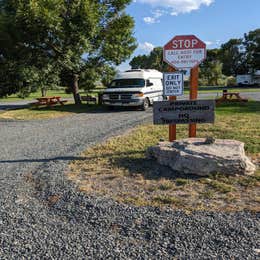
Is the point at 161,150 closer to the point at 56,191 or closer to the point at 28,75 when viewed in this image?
the point at 56,191

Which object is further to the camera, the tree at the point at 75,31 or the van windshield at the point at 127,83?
the van windshield at the point at 127,83

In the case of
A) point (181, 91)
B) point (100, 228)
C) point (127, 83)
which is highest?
point (127, 83)

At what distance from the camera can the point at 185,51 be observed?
20.9ft

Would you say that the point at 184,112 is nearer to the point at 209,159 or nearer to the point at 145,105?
the point at 209,159

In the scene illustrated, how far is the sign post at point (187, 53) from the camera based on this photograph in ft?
20.7

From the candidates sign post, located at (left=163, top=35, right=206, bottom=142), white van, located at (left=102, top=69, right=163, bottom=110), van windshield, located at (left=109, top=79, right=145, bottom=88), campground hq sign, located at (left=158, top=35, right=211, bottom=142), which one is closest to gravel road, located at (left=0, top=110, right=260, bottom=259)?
campground hq sign, located at (left=158, top=35, right=211, bottom=142)

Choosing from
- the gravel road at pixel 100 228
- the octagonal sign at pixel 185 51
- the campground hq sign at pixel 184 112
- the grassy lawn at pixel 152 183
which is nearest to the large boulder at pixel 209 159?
the grassy lawn at pixel 152 183

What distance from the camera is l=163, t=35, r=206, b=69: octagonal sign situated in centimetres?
632

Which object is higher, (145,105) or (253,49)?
(253,49)

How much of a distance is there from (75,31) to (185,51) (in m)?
10.2

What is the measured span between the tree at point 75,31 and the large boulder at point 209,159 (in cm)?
1111

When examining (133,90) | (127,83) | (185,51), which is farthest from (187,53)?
(127,83)

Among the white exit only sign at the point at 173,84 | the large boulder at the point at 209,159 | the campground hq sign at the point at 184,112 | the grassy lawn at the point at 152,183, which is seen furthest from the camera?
the white exit only sign at the point at 173,84

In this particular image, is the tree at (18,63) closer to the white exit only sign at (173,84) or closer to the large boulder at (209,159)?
the white exit only sign at (173,84)
